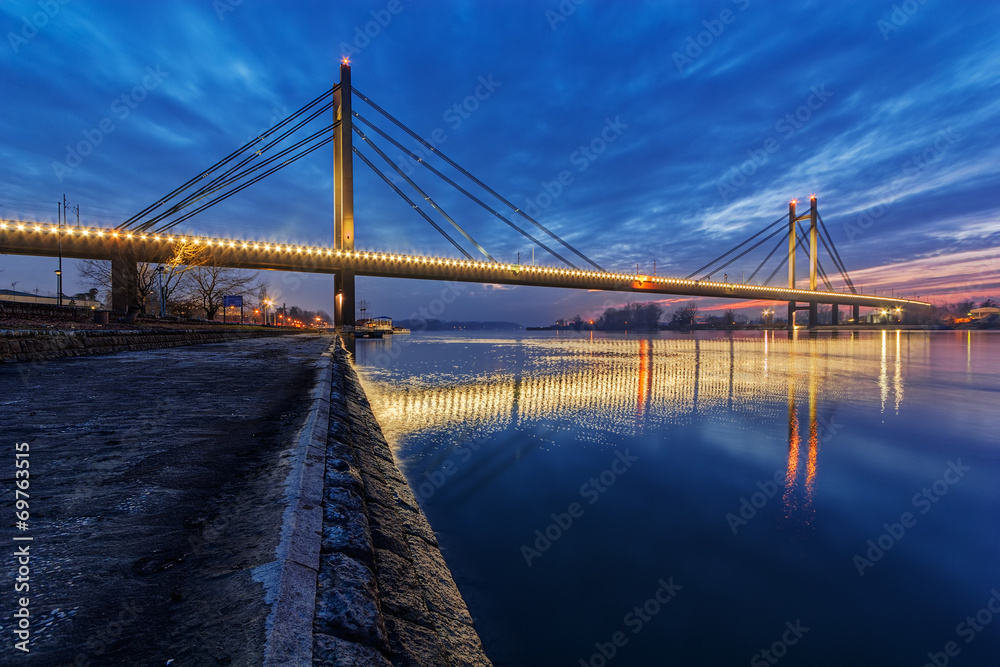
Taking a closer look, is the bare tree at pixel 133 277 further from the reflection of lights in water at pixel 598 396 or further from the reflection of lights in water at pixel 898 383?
the reflection of lights in water at pixel 898 383

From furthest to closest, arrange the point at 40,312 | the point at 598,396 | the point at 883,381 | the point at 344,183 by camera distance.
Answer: the point at 344,183, the point at 40,312, the point at 883,381, the point at 598,396

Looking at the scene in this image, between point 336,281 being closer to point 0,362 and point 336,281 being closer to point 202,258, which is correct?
point 202,258

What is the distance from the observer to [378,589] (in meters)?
2.02

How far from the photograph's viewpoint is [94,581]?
1.62 metres

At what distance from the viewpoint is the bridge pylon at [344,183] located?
42.5 metres

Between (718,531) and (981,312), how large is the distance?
166115mm

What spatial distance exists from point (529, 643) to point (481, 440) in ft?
16.1

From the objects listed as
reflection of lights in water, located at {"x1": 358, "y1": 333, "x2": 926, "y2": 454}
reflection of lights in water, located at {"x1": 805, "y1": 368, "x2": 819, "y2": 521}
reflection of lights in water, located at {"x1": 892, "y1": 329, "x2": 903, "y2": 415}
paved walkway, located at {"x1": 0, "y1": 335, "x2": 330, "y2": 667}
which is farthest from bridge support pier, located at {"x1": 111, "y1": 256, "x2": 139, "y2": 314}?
reflection of lights in water, located at {"x1": 892, "y1": 329, "x2": 903, "y2": 415}

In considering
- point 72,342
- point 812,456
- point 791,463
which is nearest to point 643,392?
point 812,456

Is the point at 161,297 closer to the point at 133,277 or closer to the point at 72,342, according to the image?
the point at 133,277

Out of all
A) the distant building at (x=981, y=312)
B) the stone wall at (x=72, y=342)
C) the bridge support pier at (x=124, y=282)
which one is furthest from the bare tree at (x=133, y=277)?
the distant building at (x=981, y=312)

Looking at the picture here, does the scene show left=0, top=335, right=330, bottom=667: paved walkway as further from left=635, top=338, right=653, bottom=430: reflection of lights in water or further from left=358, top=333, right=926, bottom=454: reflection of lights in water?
left=635, top=338, right=653, bottom=430: reflection of lights in water

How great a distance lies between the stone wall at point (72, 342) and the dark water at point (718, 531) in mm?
7504

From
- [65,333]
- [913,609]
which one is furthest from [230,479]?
[65,333]
